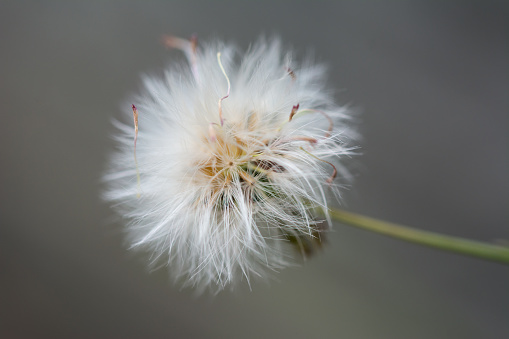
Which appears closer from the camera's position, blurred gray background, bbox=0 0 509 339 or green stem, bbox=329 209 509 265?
green stem, bbox=329 209 509 265

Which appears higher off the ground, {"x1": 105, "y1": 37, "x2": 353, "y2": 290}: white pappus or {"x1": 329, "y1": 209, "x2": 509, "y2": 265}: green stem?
{"x1": 105, "y1": 37, "x2": 353, "y2": 290}: white pappus

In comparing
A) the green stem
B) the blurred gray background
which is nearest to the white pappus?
the green stem

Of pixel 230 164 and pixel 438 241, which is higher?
pixel 230 164

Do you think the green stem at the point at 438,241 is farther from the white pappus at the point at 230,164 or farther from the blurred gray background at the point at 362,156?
the blurred gray background at the point at 362,156

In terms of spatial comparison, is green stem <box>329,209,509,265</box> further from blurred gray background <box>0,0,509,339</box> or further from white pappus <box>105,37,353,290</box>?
blurred gray background <box>0,0,509,339</box>

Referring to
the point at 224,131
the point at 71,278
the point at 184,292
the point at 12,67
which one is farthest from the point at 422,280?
the point at 12,67
